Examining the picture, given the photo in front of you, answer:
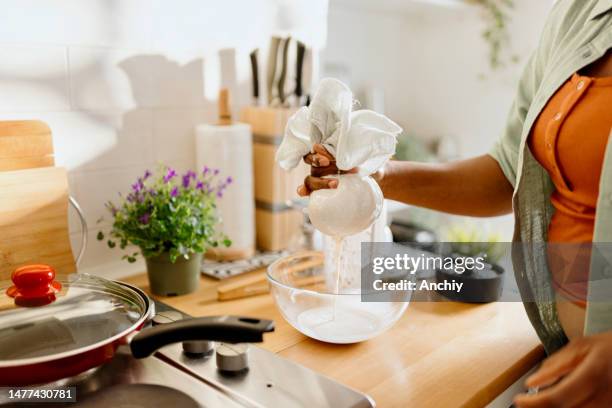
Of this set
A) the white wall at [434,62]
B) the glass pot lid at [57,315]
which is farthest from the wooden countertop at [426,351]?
the white wall at [434,62]

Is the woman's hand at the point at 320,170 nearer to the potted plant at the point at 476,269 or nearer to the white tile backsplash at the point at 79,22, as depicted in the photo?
the potted plant at the point at 476,269

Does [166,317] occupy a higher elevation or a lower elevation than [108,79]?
lower

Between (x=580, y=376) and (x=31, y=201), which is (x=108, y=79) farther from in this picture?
(x=580, y=376)

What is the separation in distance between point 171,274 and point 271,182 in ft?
1.08

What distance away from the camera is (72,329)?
→ 0.63 metres

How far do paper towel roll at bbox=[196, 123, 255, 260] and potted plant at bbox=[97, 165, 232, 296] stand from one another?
0.43 feet

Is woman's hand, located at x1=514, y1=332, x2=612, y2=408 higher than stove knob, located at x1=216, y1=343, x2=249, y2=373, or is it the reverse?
woman's hand, located at x1=514, y1=332, x2=612, y2=408

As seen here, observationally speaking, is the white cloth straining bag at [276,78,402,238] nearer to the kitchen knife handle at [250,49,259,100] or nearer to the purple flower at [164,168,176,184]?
the purple flower at [164,168,176,184]

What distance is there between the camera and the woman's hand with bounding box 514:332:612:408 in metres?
0.49

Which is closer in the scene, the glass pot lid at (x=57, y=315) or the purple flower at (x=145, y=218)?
the glass pot lid at (x=57, y=315)

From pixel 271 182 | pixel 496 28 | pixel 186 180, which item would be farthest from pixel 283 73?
pixel 496 28

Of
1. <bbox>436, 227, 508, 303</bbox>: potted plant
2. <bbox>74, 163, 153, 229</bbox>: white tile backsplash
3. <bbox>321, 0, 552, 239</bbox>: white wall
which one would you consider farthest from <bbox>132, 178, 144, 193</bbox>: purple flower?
<bbox>321, 0, 552, 239</bbox>: white wall

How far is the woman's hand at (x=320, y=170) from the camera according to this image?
0.72 m


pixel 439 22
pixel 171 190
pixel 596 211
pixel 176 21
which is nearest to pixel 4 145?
A: pixel 171 190
